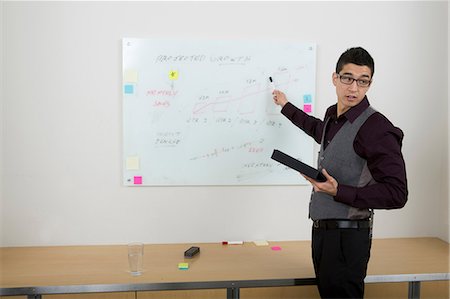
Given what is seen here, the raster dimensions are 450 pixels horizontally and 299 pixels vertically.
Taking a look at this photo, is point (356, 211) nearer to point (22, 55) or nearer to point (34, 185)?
point (34, 185)

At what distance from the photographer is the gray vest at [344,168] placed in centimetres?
188

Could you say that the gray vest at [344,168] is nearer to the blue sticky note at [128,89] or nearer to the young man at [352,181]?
the young man at [352,181]

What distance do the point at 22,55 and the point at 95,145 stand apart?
2.08ft

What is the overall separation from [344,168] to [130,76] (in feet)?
4.36

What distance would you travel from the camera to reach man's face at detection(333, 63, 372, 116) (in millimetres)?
1896

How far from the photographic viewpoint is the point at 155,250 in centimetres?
255

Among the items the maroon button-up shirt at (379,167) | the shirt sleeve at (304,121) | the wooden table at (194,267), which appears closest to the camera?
the maroon button-up shirt at (379,167)

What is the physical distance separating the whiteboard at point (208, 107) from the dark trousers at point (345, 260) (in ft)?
2.80

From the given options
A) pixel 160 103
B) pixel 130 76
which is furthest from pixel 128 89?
pixel 160 103

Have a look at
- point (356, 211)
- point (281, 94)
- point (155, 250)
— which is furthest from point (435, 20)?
point (155, 250)

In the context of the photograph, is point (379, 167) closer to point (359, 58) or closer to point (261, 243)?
point (359, 58)

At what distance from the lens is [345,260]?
1.90m

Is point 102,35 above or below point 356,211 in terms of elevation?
above

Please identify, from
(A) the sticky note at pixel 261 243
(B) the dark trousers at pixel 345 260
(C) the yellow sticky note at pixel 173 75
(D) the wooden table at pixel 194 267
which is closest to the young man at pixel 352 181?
(B) the dark trousers at pixel 345 260
